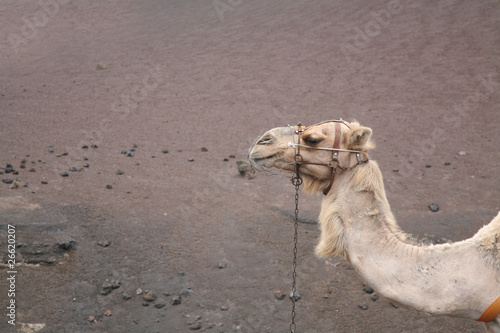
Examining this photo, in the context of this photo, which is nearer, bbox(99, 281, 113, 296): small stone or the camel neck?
the camel neck

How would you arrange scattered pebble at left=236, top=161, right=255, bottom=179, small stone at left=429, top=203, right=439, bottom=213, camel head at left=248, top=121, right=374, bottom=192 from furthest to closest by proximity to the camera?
scattered pebble at left=236, top=161, right=255, bottom=179 < small stone at left=429, top=203, right=439, bottom=213 < camel head at left=248, top=121, right=374, bottom=192

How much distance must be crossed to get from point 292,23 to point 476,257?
1723 centimetres

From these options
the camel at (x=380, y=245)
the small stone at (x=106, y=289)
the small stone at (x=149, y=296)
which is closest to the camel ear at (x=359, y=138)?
the camel at (x=380, y=245)

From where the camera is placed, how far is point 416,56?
15.8m

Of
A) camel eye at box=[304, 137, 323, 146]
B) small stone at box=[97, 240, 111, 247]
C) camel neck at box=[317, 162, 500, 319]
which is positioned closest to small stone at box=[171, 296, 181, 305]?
small stone at box=[97, 240, 111, 247]

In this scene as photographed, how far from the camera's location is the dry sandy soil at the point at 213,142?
5.73 meters

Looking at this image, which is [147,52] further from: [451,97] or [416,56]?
[451,97]

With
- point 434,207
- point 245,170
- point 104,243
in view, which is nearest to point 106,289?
point 104,243

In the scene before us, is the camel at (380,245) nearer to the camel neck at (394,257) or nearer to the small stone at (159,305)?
the camel neck at (394,257)

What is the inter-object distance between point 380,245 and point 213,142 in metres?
8.20

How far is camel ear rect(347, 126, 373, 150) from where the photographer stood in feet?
11.3

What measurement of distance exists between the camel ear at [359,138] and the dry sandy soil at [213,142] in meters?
2.64

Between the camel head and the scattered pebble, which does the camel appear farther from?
the scattered pebble

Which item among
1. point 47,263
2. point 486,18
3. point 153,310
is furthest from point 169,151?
point 486,18
